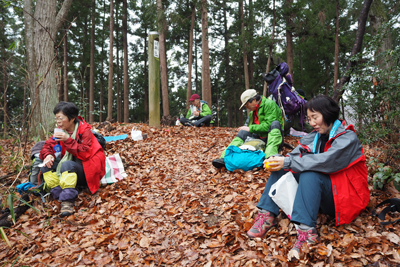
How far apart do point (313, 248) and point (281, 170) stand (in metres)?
0.80

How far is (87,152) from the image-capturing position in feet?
11.9

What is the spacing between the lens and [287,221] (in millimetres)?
2684

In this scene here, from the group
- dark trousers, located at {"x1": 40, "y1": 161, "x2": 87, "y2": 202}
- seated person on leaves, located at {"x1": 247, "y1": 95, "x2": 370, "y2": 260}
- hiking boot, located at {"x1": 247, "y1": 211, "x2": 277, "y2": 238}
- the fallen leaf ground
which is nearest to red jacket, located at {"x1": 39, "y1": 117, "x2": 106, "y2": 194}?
dark trousers, located at {"x1": 40, "y1": 161, "x2": 87, "y2": 202}

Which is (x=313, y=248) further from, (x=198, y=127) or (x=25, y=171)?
(x=198, y=127)

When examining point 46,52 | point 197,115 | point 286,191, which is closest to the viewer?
point 286,191

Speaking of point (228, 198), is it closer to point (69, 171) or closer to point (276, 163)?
point (276, 163)

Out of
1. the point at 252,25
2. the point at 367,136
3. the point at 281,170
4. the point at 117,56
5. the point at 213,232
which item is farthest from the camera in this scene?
the point at 117,56

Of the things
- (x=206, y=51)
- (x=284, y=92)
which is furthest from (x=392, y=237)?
(x=206, y=51)

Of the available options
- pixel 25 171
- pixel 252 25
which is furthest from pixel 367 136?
pixel 252 25

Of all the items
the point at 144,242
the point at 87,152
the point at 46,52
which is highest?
the point at 46,52

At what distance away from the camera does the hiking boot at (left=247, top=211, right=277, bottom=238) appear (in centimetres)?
258

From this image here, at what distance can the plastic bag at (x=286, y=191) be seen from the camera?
249 cm

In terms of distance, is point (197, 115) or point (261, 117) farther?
point (197, 115)

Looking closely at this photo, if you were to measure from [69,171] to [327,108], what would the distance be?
3.45 m
